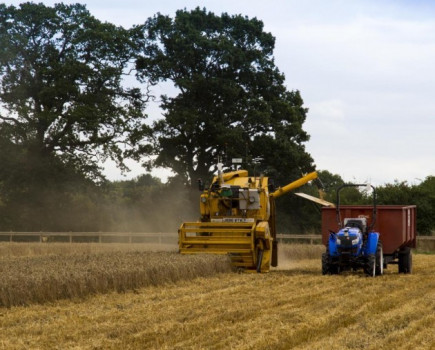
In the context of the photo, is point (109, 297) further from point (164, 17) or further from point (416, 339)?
point (164, 17)

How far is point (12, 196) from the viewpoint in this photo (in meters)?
46.1

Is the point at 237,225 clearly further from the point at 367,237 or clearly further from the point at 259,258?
the point at 367,237

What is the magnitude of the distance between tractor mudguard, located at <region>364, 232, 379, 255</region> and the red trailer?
1150 mm

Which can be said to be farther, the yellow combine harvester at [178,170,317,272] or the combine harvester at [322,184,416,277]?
the yellow combine harvester at [178,170,317,272]

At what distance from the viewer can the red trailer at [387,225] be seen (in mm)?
20656

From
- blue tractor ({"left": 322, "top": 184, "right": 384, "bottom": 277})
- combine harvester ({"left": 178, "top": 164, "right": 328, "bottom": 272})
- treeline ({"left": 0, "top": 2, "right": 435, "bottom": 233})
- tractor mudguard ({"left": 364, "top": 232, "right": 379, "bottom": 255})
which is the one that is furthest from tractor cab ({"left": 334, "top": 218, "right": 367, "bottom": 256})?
treeline ({"left": 0, "top": 2, "right": 435, "bottom": 233})

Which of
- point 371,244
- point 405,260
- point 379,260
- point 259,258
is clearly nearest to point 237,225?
point 259,258

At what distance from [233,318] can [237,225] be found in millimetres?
9763

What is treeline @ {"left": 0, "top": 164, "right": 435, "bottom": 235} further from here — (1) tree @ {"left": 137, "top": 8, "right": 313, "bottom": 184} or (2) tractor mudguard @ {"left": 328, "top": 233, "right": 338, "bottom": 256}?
(2) tractor mudguard @ {"left": 328, "top": 233, "right": 338, "bottom": 256}

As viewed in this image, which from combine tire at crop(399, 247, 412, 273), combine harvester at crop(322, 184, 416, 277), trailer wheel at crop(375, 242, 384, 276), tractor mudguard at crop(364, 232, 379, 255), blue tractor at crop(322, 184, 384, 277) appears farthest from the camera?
combine tire at crop(399, 247, 412, 273)

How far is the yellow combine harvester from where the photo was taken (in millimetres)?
20547

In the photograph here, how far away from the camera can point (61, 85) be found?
4419 cm

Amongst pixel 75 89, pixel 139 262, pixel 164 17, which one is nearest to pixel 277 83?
pixel 164 17

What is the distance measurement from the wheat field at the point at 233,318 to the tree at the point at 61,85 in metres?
29.3
